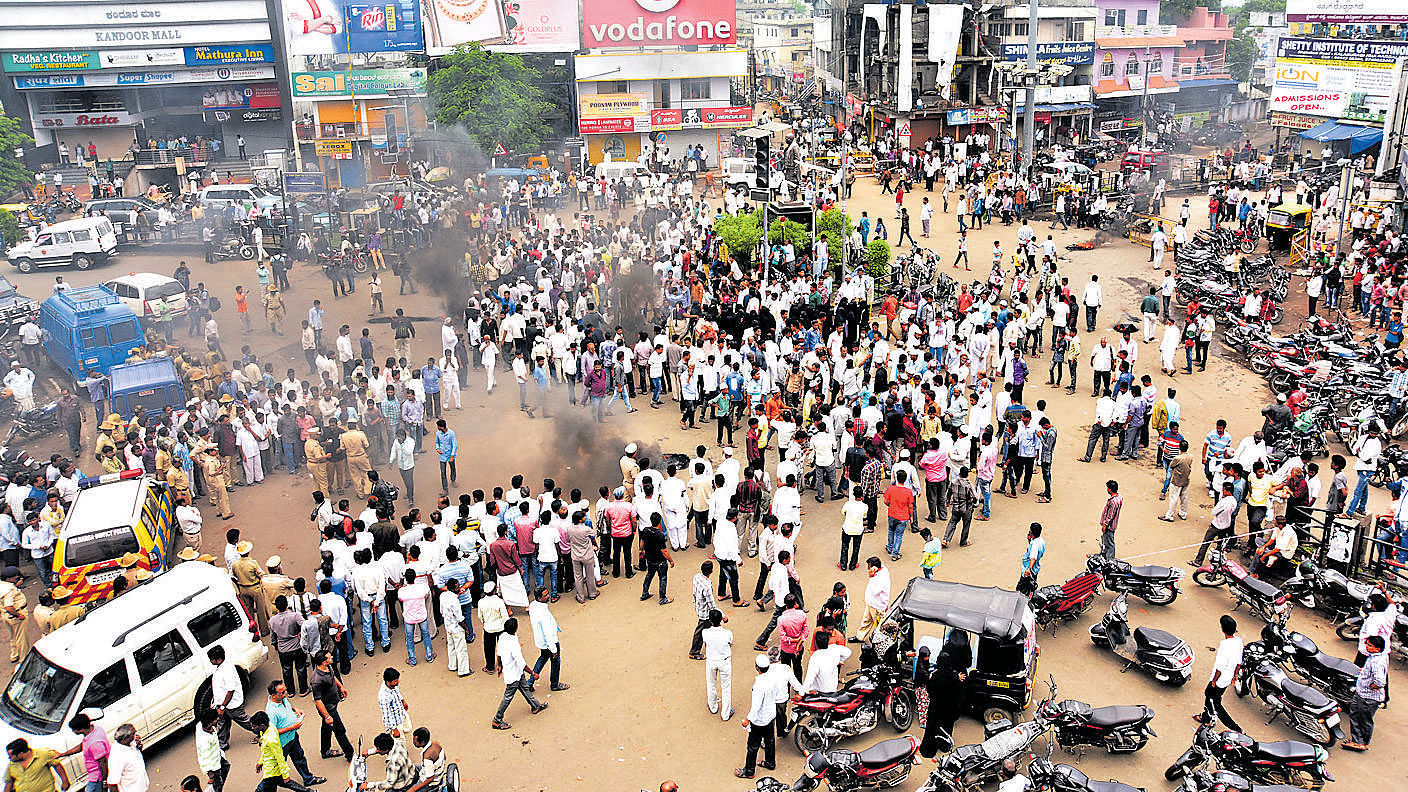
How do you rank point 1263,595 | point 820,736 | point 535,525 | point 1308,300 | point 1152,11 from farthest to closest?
point 1152,11 → point 1308,300 → point 535,525 → point 1263,595 → point 820,736

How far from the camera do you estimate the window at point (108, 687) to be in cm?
957

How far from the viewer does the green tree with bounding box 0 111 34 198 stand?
38281 mm

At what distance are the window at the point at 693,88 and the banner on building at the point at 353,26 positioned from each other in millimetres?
11742

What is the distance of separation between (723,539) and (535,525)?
2211mm

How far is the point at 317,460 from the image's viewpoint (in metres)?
14.8

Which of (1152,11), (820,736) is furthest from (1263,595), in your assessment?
(1152,11)

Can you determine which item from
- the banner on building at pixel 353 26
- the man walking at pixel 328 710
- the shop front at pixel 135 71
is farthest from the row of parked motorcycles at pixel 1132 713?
the shop front at pixel 135 71

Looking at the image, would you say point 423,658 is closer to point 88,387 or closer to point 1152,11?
point 88,387

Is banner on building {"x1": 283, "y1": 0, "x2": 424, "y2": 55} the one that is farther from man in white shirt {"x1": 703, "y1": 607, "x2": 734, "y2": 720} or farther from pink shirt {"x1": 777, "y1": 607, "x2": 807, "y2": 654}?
pink shirt {"x1": 777, "y1": 607, "x2": 807, "y2": 654}

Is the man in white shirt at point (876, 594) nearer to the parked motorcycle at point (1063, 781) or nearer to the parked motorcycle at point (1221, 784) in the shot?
the parked motorcycle at point (1063, 781)

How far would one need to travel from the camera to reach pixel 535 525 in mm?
12117

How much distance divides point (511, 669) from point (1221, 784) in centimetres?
620

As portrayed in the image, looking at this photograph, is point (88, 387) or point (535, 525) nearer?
point (535, 525)

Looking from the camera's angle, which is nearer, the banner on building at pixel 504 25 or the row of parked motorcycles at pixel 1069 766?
the row of parked motorcycles at pixel 1069 766
